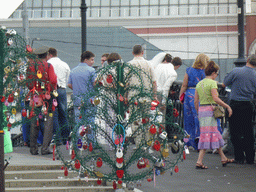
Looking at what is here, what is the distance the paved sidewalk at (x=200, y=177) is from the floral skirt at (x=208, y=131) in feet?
1.17

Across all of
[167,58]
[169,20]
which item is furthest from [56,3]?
[167,58]

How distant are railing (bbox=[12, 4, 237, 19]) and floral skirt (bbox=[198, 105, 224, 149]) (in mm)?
30476

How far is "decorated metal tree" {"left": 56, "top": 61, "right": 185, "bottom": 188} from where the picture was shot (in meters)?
5.65

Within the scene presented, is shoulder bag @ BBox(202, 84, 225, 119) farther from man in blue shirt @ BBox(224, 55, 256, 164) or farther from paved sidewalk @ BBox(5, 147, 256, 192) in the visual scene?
paved sidewalk @ BBox(5, 147, 256, 192)

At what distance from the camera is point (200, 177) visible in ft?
23.5

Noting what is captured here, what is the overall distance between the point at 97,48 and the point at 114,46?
1.20 m

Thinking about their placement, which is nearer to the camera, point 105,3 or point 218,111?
point 218,111

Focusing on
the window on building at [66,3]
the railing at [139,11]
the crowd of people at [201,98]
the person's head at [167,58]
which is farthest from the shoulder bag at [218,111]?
the window on building at [66,3]

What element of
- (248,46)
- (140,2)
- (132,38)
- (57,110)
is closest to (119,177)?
Result: (57,110)

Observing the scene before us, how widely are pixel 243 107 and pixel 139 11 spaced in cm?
3071

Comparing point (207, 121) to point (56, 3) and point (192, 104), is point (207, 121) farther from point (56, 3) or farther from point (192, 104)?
point (56, 3)

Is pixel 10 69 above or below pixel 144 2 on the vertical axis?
below

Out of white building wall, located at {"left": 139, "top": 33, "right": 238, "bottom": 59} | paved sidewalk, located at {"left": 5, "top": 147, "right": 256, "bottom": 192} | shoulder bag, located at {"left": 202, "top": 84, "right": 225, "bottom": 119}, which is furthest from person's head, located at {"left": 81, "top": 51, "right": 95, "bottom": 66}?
white building wall, located at {"left": 139, "top": 33, "right": 238, "bottom": 59}

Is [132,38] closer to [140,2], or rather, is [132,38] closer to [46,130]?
[140,2]
